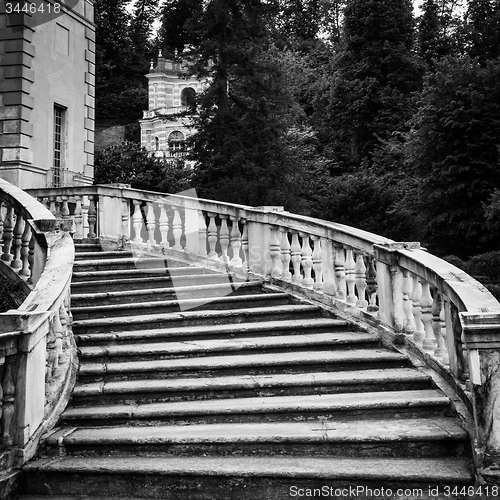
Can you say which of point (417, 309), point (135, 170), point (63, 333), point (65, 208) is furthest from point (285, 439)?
point (135, 170)

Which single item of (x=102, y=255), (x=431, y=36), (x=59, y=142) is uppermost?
(x=431, y=36)

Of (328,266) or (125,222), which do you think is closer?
(328,266)

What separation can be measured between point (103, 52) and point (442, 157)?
37.9 meters

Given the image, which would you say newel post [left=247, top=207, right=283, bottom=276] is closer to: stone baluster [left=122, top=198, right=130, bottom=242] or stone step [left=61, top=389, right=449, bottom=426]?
stone baluster [left=122, top=198, right=130, bottom=242]

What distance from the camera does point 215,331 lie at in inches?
251

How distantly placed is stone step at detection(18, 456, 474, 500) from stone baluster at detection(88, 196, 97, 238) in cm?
641

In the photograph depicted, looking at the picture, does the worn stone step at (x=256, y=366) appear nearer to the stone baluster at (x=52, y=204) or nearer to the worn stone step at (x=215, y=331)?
the worn stone step at (x=215, y=331)

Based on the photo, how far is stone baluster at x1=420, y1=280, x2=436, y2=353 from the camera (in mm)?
5266

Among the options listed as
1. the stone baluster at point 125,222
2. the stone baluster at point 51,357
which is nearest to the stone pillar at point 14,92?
the stone baluster at point 125,222

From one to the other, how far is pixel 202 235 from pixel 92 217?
2.57 meters

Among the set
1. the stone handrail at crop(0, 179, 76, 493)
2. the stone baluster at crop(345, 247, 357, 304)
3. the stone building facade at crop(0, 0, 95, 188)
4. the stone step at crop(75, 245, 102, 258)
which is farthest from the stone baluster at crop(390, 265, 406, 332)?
the stone building facade at crop(0, 0, 95, 188)

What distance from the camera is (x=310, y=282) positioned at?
732 centimetres

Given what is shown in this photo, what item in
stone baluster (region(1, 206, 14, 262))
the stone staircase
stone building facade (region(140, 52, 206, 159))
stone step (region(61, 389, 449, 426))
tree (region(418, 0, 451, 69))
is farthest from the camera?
stone building facade (region(140, 52, 206, 159))

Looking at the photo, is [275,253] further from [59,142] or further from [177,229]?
[59,142]
